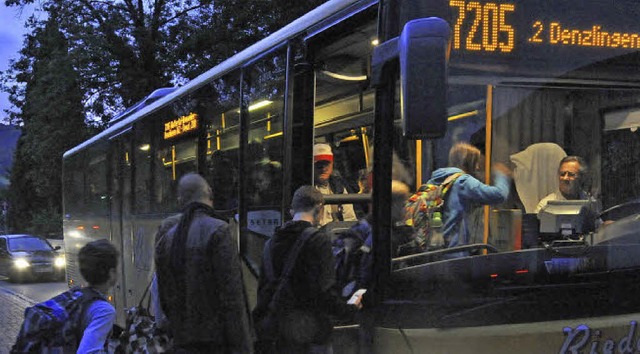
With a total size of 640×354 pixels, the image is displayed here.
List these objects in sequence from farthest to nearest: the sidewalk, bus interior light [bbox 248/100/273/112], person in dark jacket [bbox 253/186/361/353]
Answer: the sidewalk < bus interior light [bbox 248/100/273/112] < person in dark jacket [bbox 253/186/361/353]

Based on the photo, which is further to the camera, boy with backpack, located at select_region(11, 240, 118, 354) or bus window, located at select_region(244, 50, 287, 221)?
bus window, located at select_region(244, 50, 287, 221)

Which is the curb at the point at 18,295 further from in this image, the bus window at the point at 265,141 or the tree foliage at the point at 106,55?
the bus window at the point at 265,141

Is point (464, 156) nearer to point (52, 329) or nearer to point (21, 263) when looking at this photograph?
point (52, 329)

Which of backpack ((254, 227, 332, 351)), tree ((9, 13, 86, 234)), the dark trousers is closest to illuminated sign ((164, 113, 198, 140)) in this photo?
backpack ((254, 227, 332, 351))

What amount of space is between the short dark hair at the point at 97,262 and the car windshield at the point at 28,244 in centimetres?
2092

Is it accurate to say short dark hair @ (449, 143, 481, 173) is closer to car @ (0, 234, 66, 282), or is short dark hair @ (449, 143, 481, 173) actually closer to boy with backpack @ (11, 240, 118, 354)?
boy with backpack @ (11, 240, 118, 354)

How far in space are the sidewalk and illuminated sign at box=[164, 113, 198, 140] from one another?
452 cm

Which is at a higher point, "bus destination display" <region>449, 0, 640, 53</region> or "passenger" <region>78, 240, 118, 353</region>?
"bus destination display" <region>449, 0, 640, 53</region>

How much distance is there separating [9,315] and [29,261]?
356 inches

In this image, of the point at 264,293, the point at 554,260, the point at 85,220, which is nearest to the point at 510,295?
the point at 554,260

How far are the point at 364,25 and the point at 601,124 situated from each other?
1.40 meters

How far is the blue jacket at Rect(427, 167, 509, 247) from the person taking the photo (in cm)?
321

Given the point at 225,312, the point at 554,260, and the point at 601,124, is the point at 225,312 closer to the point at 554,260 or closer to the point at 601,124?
the point at 554,260

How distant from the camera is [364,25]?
11.7ft
